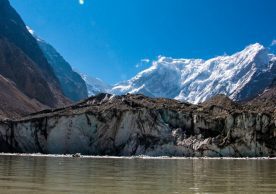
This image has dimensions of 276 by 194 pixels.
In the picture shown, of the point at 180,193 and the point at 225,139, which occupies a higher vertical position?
the point at 225,139

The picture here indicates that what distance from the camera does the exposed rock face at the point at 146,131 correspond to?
90062 millimetres

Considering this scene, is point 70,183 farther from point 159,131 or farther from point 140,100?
point 140,100

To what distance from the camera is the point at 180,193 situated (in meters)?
21.7

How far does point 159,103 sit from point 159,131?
13.8m

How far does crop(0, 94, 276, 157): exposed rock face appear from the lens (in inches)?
3546

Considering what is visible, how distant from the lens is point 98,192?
2178cm

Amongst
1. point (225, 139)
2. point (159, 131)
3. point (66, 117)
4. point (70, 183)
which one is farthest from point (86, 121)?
point (70, 183)

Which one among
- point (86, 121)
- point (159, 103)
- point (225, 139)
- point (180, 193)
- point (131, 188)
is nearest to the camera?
point (180, 193)

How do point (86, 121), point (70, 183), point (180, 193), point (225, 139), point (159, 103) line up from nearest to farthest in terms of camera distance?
point (180, 193) → point (70, 183) → point (225, 139) → point (86, 121) → point (159, 103)

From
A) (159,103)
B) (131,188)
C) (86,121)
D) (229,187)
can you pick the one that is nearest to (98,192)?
(131,188)

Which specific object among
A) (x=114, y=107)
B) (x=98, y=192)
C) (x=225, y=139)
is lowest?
(x=98, y=192)

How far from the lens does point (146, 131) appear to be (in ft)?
309

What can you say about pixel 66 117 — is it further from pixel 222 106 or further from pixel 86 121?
pixel 222 106

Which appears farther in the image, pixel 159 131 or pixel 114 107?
pixel 114 107
